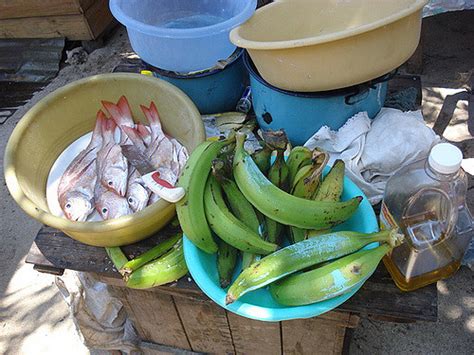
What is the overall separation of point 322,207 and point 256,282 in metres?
0.25

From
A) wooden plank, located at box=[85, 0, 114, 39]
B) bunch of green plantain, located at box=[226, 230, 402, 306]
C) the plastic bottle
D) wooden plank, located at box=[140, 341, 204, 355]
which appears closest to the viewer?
bunch of green plantain, located at box=[226, 230, 402, 306]

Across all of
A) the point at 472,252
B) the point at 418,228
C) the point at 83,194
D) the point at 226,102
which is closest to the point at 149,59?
the point at 226,102

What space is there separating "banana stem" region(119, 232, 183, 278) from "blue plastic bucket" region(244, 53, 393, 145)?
20.0 inches

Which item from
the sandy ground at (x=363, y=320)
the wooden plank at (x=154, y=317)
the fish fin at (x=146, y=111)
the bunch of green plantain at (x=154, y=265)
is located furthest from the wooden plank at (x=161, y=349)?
the fish fin at (x=146, y=111)

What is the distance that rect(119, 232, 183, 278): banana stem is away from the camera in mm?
1324

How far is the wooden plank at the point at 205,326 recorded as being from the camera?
5.47 ft

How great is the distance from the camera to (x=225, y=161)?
4.04ft

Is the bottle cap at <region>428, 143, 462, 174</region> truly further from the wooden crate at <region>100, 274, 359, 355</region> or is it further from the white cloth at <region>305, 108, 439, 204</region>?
the wooden crate at <region>100, 274, 359, 355</region>

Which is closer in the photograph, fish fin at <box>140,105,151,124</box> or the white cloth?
the white cloth

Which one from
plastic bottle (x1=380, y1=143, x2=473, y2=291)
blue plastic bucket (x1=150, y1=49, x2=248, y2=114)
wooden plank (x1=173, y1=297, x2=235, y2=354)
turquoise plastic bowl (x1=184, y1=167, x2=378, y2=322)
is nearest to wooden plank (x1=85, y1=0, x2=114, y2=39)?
blue plastic bucket (x1=150, y1=49, x2=248, y2=114)

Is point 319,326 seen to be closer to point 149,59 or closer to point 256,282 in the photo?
point 256,282

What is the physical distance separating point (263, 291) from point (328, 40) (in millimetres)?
670

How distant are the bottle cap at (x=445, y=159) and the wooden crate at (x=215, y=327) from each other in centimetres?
59

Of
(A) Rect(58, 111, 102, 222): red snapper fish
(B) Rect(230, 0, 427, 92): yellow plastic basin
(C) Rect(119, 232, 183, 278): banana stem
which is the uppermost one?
(B) Rect(230, 0, 427, 92): yellow plastic basin
